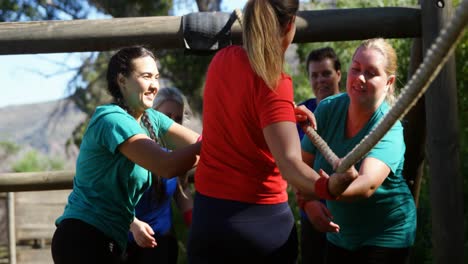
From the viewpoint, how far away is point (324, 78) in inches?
174

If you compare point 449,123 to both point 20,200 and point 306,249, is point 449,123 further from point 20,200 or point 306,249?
point 20,200

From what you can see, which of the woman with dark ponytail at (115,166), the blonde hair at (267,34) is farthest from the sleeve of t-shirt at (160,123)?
the blonde hair at (267,34)

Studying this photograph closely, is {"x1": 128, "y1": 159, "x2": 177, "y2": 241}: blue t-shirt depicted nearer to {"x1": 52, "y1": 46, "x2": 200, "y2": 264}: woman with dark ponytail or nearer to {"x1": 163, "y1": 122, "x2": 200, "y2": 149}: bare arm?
{"x1": 163, "y1": 122, "x2": 200, "y2": 149}: bare arm

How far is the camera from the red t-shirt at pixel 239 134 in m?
2.58

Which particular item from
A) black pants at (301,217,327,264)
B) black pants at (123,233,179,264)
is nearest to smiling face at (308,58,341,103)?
black pants at (301,217,327,264)

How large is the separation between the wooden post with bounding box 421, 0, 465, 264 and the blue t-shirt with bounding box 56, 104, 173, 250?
1.78 meters

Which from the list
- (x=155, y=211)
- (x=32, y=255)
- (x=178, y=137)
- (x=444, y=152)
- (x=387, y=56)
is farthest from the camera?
(x=32, y=255)

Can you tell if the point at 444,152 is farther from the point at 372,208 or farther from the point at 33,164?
the point at 33,164

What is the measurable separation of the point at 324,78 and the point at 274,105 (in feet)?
6.25

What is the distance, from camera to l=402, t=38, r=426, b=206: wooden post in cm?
471

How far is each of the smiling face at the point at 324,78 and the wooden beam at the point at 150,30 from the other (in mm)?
207

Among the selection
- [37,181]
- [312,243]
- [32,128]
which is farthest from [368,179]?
[32,128]

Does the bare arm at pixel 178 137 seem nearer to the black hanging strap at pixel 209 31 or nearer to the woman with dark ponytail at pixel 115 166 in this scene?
the woman with dark ponytail at pixel 115 166

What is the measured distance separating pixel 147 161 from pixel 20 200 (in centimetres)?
671
